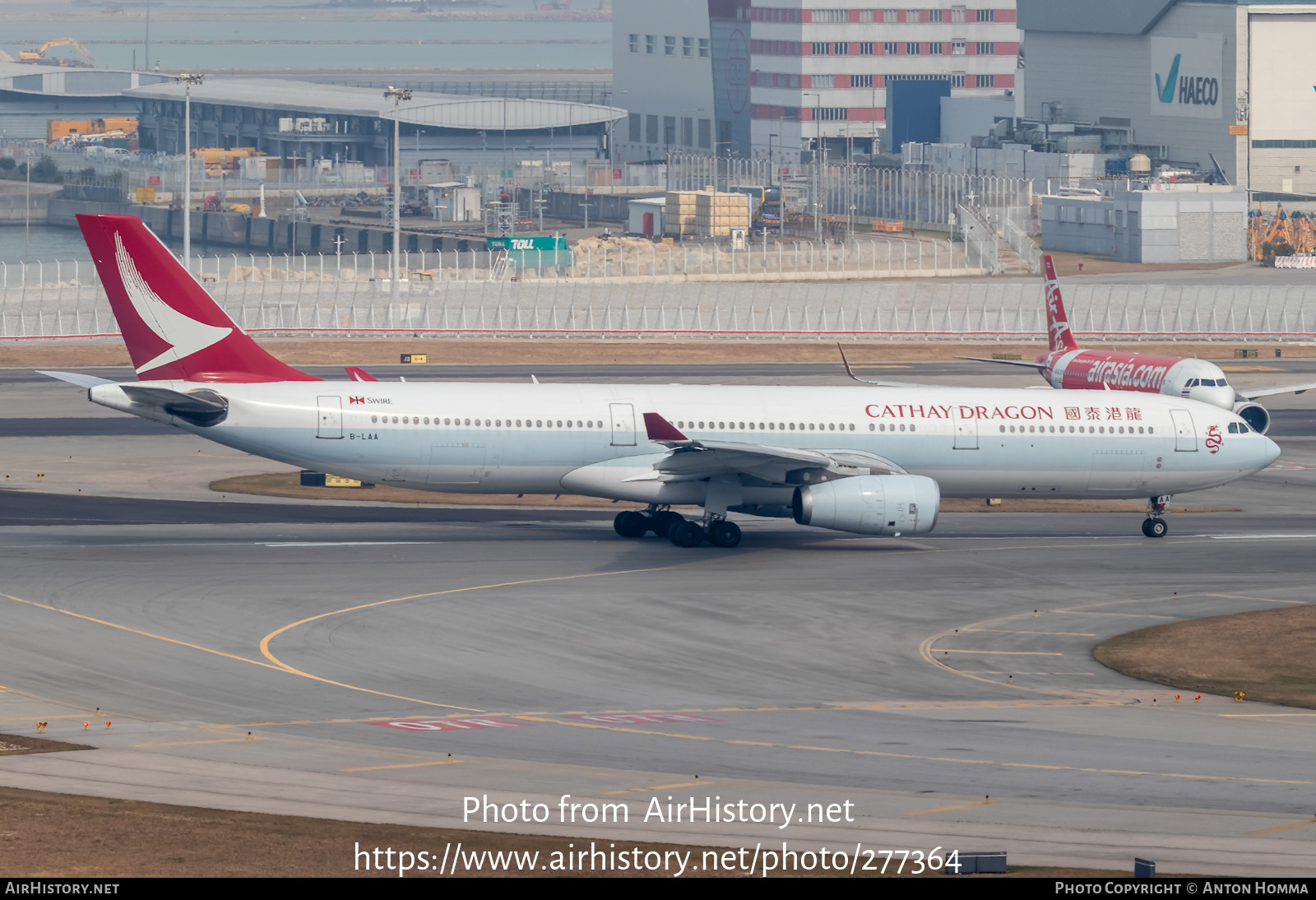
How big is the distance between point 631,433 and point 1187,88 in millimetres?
140585

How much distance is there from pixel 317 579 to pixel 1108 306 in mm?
75288

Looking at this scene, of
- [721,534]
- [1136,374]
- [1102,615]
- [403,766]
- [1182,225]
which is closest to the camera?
[403,766]

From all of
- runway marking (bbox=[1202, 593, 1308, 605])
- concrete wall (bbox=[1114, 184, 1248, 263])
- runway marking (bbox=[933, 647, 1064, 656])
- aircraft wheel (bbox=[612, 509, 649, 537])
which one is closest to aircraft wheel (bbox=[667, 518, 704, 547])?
aircraft wheel (bbox=[612, 509, 649, 537])

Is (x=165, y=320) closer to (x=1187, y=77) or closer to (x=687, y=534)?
(x=687, y=534)

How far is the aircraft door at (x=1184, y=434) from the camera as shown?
5312 cm

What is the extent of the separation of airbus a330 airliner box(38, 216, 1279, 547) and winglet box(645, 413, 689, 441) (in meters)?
0.07

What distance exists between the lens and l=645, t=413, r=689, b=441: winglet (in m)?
46.3

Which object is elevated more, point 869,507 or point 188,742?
point 869,507

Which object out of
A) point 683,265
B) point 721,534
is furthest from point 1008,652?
point 683,265

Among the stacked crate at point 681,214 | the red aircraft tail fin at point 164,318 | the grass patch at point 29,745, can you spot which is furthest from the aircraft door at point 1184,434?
the stacked crate at point 681,214

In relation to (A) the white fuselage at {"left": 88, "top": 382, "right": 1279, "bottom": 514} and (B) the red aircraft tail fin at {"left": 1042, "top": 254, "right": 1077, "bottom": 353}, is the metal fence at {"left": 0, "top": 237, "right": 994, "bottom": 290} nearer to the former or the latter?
(B) the red aircraft tail fin at {"left": 1042, "top": 254, "right": 1077, "bottom": 353}

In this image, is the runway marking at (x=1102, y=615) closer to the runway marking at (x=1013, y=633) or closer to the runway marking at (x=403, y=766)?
the runway marking at (x=1013, y=633)

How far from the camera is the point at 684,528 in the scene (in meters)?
49.5
